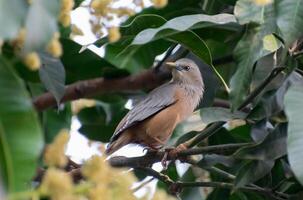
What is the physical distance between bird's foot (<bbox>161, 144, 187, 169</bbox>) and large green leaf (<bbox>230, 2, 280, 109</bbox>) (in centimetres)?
28

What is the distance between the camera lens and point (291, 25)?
2.63 meters

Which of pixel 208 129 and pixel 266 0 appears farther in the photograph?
pixel 208 129

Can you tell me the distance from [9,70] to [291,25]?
1.50 metres

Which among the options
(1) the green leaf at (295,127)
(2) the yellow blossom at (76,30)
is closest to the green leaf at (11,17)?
A: (1) the green leaf at (295,127)

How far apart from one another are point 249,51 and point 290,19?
0.23m

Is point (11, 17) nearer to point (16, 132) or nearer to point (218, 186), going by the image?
point (16, 132)

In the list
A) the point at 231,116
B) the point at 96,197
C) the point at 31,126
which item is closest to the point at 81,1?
the point at 231,116

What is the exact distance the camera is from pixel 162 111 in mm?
4312

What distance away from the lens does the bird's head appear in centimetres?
455

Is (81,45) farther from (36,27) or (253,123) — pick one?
(36,27)

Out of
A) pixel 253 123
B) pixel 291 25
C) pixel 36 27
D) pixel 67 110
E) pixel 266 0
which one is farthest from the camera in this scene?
pixel 67 110

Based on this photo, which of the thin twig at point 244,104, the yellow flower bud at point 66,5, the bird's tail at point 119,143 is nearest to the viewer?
the yellow flower bud at point 66,5

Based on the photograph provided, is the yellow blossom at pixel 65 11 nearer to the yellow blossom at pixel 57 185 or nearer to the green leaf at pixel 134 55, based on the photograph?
the yellow blossom at pixel 57 185

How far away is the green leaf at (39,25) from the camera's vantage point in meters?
1.28
